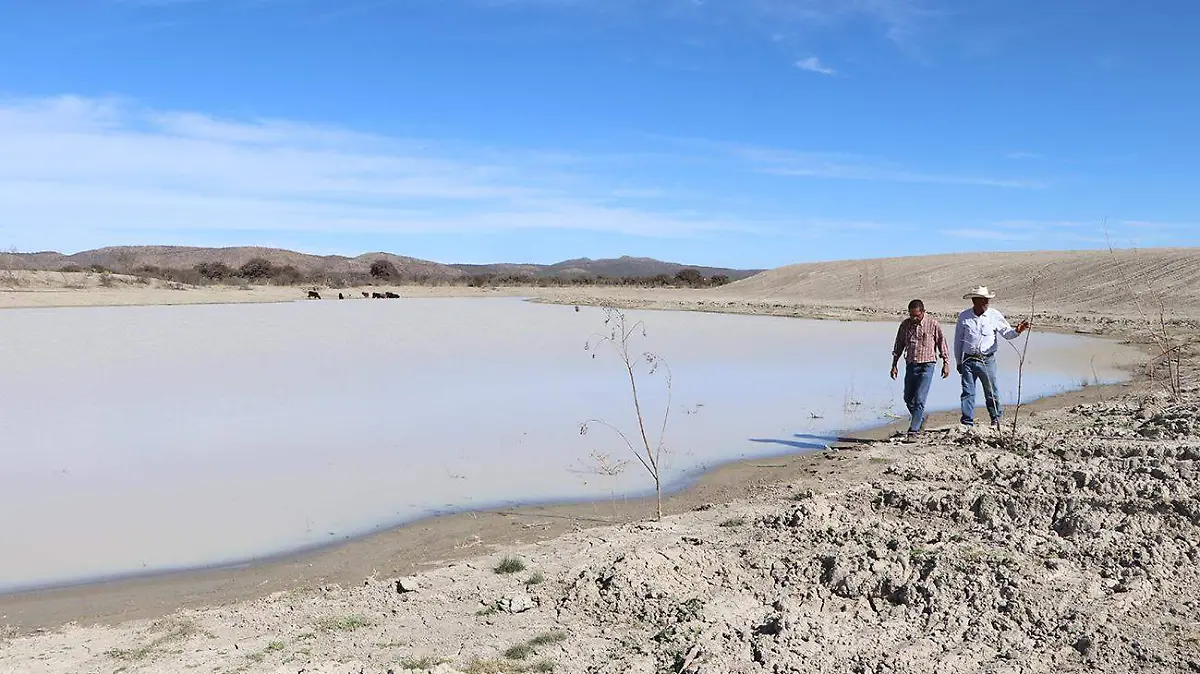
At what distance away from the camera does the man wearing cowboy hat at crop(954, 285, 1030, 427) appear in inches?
354

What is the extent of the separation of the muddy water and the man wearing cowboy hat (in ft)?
4.99

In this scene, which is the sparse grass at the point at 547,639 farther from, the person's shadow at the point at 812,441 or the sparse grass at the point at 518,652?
the person's shadow at the point at 812,441

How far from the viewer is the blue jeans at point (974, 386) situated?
899 cm

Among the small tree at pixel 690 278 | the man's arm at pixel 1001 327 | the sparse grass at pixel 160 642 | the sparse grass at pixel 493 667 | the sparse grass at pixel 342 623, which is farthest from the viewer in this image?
the small tree at pixel 690 278

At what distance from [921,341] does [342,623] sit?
6610 millimetres

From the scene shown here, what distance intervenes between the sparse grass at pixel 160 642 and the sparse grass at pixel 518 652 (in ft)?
5.04

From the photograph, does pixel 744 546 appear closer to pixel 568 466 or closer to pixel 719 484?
pixel 719 484

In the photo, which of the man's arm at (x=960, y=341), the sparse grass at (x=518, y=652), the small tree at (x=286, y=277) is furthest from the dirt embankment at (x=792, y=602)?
the small tree at (x=286, y=277)

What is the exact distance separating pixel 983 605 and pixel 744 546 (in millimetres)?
1372

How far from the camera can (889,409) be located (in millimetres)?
11383

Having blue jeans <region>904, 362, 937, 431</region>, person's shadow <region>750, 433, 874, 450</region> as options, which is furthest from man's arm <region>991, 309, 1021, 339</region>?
person's shadow <region>750, 433, 874, 450</region>

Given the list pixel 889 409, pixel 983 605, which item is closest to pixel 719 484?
pixel 983 605

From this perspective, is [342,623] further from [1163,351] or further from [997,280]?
[997,280]

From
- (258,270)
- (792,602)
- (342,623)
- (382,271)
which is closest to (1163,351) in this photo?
(792,602)
